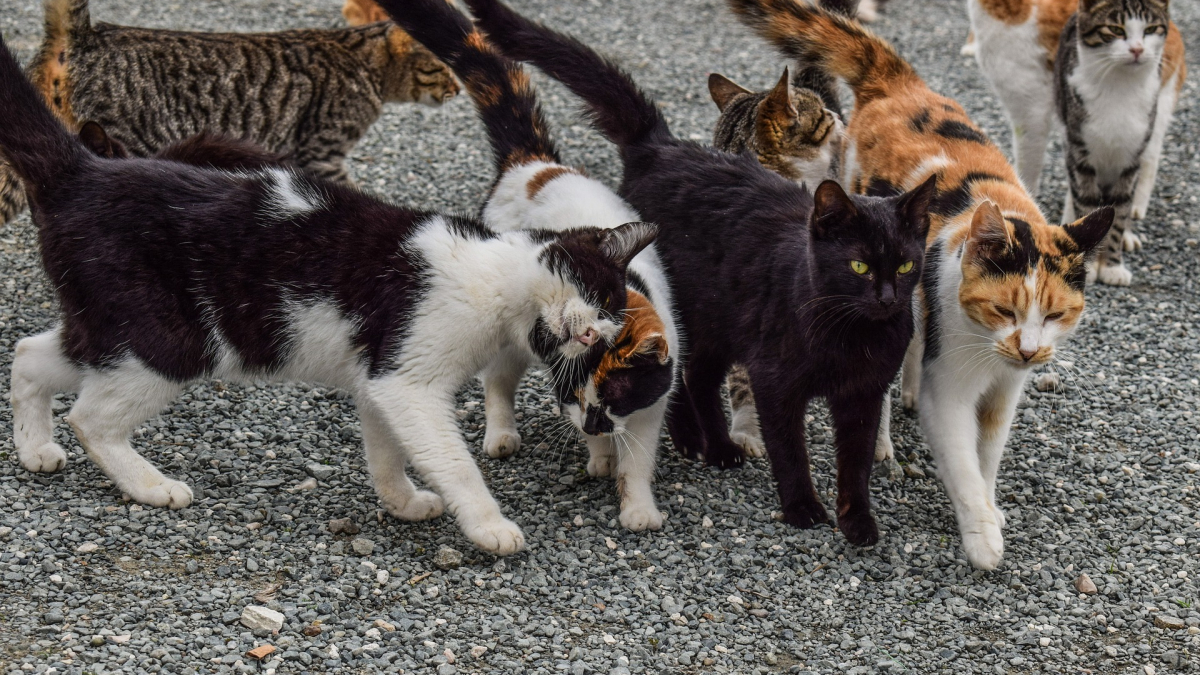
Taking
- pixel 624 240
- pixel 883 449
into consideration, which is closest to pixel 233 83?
pixel 624 240

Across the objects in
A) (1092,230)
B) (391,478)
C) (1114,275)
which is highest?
(1092,230)

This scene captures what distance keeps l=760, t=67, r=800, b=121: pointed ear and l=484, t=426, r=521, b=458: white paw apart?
5.79 feet

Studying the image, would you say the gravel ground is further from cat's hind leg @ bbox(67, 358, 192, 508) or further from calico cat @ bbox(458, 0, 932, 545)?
calico cat @ bbox(458, 0, 932, 545)

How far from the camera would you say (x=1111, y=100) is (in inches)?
244

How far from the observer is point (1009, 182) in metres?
4.42

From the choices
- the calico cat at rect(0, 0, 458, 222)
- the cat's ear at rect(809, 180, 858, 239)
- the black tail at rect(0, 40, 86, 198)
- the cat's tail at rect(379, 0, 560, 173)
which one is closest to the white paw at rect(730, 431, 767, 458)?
the cat's ear at rect(809, 180, 858, 239)

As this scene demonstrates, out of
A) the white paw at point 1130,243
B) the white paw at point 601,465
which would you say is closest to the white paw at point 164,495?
the white paw at point 601,465

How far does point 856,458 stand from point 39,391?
109 inches

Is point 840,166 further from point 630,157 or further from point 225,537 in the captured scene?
point 225,537

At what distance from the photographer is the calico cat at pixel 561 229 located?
11.7 ft

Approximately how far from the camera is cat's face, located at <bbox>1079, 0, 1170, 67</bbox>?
237 inches

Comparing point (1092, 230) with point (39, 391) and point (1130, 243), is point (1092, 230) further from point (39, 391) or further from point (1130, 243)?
point (39, 391)

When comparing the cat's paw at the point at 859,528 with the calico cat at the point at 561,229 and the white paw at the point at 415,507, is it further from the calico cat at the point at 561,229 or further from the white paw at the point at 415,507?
the white paw at the point at 415,507

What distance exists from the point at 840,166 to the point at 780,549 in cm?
188
